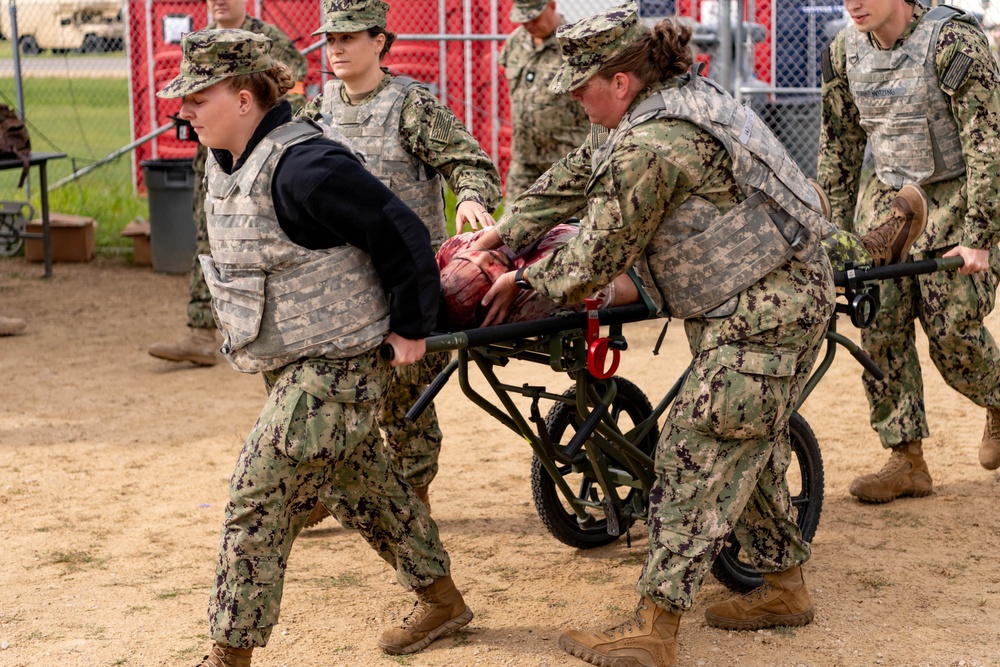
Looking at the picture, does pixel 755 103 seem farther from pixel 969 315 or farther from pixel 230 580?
pixel 230 580

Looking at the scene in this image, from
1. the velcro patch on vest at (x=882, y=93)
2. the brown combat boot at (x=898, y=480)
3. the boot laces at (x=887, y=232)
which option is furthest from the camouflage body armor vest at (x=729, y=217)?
the brown combat boot at (x=898, y=480)

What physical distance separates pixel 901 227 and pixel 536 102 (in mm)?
3808

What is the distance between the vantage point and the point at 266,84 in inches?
142

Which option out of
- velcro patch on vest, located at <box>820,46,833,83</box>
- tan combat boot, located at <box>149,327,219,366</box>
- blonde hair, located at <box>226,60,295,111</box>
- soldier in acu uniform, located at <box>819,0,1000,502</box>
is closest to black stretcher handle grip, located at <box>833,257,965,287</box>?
soldier in acu uniform, located at <box>819,0,1000,502</box>

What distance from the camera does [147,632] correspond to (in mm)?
4238

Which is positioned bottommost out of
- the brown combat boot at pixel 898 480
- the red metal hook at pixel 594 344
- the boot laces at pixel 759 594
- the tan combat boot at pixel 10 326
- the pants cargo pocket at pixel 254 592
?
the tan combat boot at pixel 10 326

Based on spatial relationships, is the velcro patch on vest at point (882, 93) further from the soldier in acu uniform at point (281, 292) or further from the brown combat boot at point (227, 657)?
the brown combat boot at point (227, 657)

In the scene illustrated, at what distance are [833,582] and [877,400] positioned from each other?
1136mm

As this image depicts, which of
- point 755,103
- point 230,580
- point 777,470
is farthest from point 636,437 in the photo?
point 755,103

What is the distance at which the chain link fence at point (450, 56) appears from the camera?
35.4 ft

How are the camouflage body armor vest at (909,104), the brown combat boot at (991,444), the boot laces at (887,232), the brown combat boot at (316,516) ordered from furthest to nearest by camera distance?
the brown combat boot at (991,444), the brown combat boot at (316,516), the camouflage body armor vest at (909,104), the boot laces at (887,232)

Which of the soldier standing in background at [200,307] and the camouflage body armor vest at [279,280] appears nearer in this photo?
the camouflage body armor vest at [279,280]

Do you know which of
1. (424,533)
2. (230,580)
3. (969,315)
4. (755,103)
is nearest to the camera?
(230,580)

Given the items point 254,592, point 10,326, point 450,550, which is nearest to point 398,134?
point 450,550
